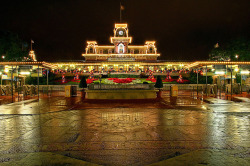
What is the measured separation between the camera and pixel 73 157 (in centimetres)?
443

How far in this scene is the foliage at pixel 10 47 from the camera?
39.3 metres

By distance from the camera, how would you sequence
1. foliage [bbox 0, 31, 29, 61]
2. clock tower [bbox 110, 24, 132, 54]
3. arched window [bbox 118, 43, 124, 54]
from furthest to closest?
1. arched window [bbox 118, 43, 124, 54]
2. clock tower [bbox 110, 24, 132, 54]
3. foliage [bbox 0, 31, 29, 61]

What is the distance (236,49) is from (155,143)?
147ft

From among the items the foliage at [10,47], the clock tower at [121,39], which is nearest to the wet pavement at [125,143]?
the foliage at [10,47]

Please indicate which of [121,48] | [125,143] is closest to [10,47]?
[121,48]

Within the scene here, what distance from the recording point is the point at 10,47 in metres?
40.7

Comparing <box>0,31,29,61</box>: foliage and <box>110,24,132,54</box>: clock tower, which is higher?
<box>110,24,132,54</box>: clock tower

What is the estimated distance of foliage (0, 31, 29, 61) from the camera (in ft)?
129

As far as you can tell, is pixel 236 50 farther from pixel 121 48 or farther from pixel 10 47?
pixel 10 47

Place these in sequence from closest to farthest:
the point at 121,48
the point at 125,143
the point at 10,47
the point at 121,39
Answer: the point at 125,143, the point at 10,47, the point at 121,39, the point at 121,48

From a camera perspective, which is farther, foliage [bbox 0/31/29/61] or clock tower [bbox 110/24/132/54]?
clock tower [bbox 110/24/132/54]

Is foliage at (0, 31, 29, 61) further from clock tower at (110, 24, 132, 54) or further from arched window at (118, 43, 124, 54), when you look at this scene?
arched window at (118, 43, 124, 54)

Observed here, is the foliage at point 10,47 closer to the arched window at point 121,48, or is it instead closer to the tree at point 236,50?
the arched window at point 121,48

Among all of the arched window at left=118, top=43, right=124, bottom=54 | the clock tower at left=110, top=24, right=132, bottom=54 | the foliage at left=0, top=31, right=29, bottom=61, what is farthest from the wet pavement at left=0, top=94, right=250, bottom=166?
the clock tower at left=110, top=24, right=132, bottom=54
